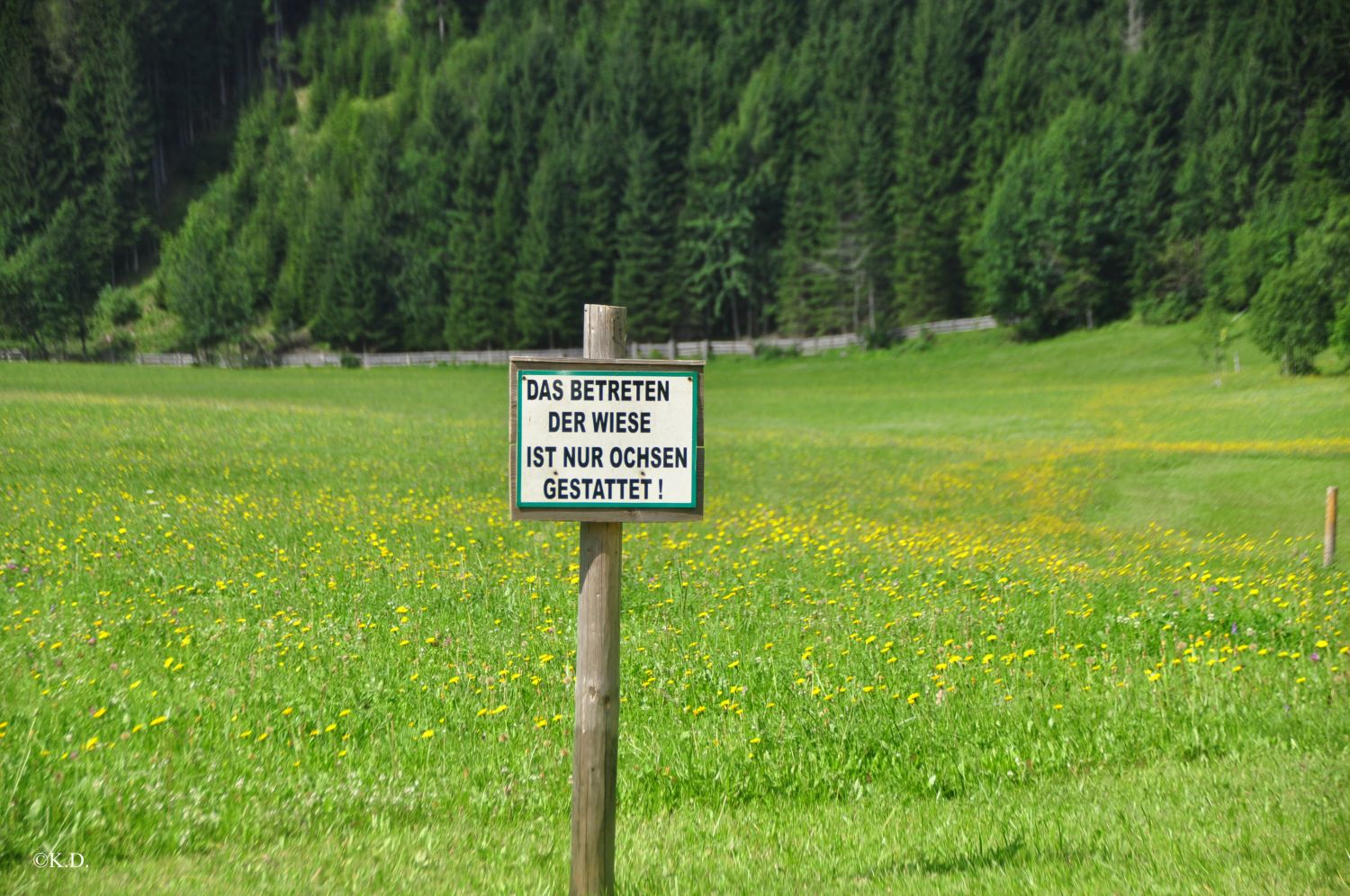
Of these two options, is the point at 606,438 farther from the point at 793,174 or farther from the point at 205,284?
the point at 793,174

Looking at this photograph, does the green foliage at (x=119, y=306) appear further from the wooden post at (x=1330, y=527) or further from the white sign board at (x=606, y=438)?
the wooden post at (x=1330, y=527)

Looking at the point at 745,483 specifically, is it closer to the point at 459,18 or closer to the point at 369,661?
the point at 369,661

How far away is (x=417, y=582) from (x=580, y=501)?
22.7 feet

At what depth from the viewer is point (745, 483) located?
23.8 m

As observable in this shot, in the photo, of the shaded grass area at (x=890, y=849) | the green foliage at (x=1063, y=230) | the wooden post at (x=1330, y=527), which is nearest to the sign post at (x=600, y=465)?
the shaded grass area at (x=890, y=849)

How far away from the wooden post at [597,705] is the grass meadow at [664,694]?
344 mm

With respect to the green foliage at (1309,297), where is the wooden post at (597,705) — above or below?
below

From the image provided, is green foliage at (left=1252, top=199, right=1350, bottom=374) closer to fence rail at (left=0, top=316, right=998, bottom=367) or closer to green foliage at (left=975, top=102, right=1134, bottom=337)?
green foliage at (left=975, top=102, right=1134, bottom=337)

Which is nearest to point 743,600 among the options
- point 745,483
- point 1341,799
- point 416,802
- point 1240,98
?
point 416,802

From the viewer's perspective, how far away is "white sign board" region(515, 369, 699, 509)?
15.0ft

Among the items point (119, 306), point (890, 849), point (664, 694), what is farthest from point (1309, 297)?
point (119, 306)

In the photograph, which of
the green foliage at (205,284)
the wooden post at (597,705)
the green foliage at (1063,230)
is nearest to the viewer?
the wooden post at (597,705)

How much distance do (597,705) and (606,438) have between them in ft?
4.00

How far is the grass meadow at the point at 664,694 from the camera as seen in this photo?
16.8 ft
